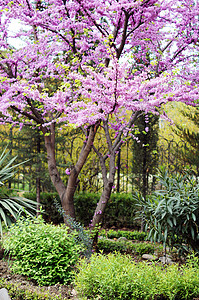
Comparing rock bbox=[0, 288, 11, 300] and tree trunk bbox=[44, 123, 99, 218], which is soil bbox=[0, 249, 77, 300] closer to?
rock bbox=[0, 288, 11, 300]

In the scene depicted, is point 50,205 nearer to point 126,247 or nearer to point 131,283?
point 126,247

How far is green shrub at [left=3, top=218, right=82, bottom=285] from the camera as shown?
10.1ft

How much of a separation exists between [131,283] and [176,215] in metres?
1.42

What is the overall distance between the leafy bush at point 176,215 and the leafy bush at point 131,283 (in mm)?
966

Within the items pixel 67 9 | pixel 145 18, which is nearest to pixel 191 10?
pixel 145 18

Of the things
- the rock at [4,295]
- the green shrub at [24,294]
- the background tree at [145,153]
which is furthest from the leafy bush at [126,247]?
the rock at [4,295]

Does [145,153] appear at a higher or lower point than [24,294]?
higher

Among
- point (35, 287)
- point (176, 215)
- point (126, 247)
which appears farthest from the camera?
point (126, 247)

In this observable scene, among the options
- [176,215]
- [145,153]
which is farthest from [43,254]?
[145,153]

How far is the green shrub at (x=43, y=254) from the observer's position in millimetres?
3092

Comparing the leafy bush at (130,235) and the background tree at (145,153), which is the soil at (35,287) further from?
the background tree at (145,153)

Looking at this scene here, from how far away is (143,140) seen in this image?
21.9ft

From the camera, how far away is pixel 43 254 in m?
3.15

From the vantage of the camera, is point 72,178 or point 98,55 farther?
point 98,55
